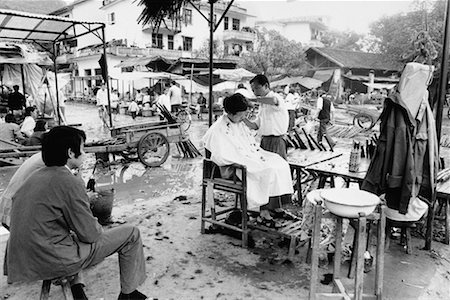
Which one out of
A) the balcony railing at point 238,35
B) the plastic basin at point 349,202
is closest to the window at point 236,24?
the balcony railing at point 238,35

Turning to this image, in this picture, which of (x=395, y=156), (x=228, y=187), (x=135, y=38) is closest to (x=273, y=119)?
(x=228, y=187)

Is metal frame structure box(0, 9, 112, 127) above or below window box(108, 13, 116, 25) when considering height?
below

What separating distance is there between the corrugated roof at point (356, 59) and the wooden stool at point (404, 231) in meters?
29.2

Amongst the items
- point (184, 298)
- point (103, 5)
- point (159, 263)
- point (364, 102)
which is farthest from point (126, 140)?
point (103, 5)

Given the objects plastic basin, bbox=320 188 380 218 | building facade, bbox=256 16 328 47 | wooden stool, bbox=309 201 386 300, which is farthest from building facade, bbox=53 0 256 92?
wooden stool, bbox=309 201 386 300

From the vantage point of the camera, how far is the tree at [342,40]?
45.6 m

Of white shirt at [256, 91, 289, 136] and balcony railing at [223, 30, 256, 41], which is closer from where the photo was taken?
white shirt at [256, 91, 289, 136]

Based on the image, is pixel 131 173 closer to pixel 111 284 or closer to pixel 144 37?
pixel 111 284

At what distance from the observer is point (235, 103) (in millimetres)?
4434

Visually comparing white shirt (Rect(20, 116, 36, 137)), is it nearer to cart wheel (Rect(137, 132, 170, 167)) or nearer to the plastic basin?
cart wheel (Rect(137, 132, 170, 167))

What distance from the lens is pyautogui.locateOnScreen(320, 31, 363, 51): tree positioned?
1796 inches

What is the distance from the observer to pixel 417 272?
370 centimetres

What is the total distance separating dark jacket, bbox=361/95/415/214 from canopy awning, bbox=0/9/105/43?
7497 mm

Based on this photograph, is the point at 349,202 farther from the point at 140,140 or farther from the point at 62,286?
the point at 140,140
